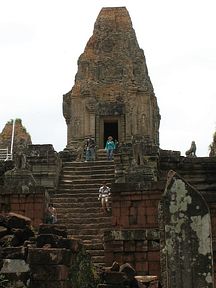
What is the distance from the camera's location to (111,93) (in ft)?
83.3

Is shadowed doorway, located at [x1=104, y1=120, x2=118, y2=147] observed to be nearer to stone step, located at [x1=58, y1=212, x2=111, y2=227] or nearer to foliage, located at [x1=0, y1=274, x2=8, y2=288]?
stone step, located at [x1=58, y1=212, x2=111, y2=227]

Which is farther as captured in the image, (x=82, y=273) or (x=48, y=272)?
(x=82, y=273)

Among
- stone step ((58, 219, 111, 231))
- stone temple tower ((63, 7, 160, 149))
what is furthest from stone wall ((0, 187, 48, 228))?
stone temple tower ((63, 7, 160, 149))

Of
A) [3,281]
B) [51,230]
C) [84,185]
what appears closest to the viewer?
[3,281]

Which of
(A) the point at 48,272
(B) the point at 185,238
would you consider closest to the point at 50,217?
(A) the point at 48,272

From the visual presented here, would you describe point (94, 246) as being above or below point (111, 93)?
below

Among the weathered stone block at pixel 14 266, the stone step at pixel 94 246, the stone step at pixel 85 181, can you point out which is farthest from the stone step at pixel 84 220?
the weathered stone block at pixel 14 266

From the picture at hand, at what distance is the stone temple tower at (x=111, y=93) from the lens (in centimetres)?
2483

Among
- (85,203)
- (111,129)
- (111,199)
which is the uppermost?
(111,129)

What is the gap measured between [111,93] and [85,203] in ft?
37.7

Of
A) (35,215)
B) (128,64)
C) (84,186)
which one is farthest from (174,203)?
(128,64)

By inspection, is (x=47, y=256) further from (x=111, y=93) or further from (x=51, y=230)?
(x=111, y=93)

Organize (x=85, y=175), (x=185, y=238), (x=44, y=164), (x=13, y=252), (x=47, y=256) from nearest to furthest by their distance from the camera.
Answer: (x=185, y=238)
(x=47, y=256)
(x=13, y=252)
(x=44, y=164)
(x=85, y=175)

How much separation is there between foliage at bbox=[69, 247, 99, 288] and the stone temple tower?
15.3 m
